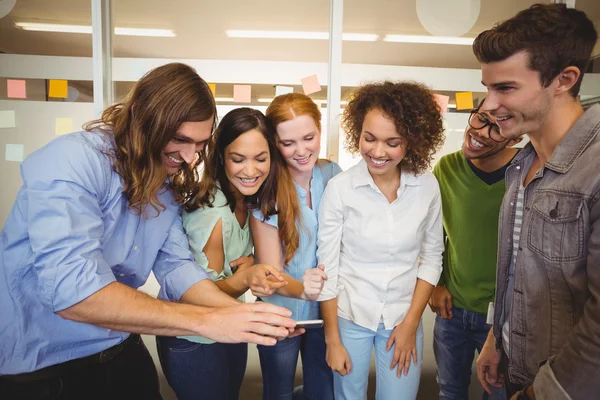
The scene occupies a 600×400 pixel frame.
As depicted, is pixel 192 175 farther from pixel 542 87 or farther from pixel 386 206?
pixel 542 87

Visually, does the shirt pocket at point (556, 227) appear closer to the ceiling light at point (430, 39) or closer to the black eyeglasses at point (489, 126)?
the black eyeglasses at point (489, 126)

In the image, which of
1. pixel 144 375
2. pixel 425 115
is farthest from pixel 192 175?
pixel 425 115

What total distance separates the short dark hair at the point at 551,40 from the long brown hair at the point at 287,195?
29.5 inches

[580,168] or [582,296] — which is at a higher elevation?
[580,168]

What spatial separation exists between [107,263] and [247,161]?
2.01 feet

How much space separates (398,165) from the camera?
1.50m

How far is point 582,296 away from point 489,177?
74 cm

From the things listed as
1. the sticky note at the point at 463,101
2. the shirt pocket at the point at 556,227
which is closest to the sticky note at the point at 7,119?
the sticky note at the point at 463,101

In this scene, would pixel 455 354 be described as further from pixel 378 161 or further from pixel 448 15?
pixel 448 15

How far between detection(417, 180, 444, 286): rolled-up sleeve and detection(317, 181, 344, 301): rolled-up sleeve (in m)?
0.32

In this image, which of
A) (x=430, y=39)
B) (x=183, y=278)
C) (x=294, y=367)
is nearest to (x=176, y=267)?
(x=183, y=278)

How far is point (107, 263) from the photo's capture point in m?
1.04

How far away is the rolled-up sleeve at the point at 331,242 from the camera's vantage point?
4.65 feet

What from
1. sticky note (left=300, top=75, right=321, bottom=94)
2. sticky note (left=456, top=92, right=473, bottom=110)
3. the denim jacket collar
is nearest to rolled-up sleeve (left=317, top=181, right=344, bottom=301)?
the denim jacket collar
